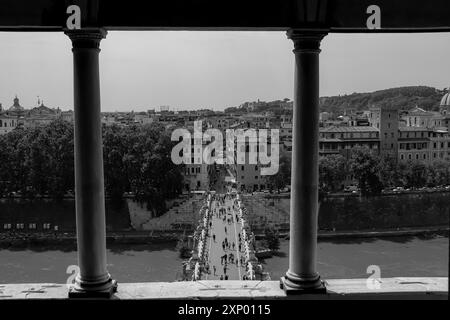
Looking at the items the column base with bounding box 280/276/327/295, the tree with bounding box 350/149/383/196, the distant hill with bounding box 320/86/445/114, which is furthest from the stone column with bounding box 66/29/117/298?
the distant hill with bounding box 320/86/445/114

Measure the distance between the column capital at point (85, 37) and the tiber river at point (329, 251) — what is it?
19.9m

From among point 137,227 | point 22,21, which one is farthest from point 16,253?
point 22,21

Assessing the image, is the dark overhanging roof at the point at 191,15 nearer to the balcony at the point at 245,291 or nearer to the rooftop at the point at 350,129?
the balcony at the point at 245,291

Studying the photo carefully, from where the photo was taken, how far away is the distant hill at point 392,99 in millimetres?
92125

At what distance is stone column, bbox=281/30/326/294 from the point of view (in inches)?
195

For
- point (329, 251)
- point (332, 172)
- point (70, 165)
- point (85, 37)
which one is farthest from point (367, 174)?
point (85, 37)

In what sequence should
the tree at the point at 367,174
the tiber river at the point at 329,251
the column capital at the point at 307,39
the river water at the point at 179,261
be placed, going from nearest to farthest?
the column capital at the point at 307,39 → the river water at the point at 179,261 → the tiber river at the point at 329,251 → the tree at the point at 367,174

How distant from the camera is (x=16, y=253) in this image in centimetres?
2975

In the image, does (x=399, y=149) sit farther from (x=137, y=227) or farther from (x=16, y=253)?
(x=16, y=253)

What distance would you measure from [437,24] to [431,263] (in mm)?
25140

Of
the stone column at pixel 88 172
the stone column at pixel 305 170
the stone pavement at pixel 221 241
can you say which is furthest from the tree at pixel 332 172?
the stone column at pixel 88 172

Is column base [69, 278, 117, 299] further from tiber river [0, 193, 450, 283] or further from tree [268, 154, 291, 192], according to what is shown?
tree [268, 154, 291, 192]

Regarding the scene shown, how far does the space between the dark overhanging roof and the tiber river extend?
1888 centimetres

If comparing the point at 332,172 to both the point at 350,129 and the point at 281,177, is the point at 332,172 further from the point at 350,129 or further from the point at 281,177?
the point at 350,129
